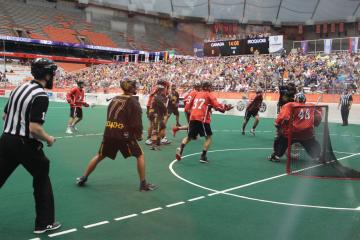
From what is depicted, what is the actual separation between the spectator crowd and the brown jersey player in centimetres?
1744

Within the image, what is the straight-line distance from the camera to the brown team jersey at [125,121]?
6.42 metres

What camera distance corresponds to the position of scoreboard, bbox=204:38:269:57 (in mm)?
36906

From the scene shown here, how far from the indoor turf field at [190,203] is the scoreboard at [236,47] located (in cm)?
2878

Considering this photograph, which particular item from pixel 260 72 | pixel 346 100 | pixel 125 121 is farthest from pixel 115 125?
pixel 260 72

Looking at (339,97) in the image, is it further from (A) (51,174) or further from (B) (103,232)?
(B) (103,232)

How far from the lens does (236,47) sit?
39.5 m

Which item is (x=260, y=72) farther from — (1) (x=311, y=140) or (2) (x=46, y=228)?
(2) (x=46, y=228)

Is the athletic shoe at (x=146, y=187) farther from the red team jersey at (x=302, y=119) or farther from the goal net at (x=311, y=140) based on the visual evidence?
the red team jersey at (x=302, y=119)

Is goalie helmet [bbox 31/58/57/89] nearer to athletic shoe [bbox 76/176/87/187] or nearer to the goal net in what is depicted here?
athletic shoe [bbox 76/176/87/187]

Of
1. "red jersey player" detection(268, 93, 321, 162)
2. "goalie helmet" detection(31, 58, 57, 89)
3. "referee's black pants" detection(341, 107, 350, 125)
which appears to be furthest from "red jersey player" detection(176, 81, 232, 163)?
"referee's black pants" detection(341, 107, 350, 125)

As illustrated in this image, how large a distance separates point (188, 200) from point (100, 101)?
2850 centimetres

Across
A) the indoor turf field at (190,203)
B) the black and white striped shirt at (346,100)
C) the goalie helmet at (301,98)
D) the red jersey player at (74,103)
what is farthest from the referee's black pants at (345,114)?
the red jersey player at (74,103)

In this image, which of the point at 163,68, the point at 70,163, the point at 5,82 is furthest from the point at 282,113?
the point at 5,82

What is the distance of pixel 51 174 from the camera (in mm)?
7680
